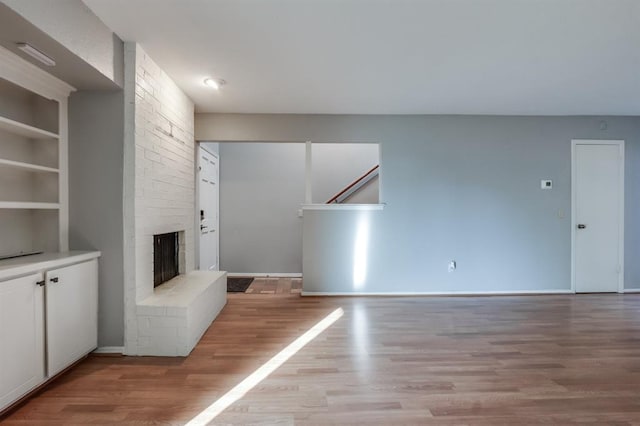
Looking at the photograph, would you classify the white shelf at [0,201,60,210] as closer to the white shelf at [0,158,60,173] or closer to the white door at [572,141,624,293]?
the white shelf at [0,158,60,173]

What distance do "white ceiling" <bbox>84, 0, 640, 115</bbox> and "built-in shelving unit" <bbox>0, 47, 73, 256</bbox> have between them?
0.77 m

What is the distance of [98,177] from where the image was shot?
242cm

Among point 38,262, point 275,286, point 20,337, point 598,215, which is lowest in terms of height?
point 275,286

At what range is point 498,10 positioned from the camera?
80.4 inches

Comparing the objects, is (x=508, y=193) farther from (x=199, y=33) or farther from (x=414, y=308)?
(x=199, y=33)

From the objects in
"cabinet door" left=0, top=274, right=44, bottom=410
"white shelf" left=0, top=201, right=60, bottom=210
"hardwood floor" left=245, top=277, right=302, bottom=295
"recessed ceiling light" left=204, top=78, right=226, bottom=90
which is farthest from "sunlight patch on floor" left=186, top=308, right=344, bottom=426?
"recessed ceiling light" left=204, top=78, right=226, bottom=90

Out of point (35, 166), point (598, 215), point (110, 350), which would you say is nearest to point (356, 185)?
point (598, 215)

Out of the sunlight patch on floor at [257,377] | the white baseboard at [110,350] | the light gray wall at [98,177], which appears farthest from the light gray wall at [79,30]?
the sunlight patch on floor at [257,377]

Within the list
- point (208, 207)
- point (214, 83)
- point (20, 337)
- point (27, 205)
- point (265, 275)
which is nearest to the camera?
point (20, 337)

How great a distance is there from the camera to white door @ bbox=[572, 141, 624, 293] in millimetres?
4258

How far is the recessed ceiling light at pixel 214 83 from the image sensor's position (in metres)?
3.09

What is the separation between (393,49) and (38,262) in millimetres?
2855

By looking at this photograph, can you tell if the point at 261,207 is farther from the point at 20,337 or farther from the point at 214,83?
the point at 20,337

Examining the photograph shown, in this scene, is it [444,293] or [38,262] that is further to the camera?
[444,293]
